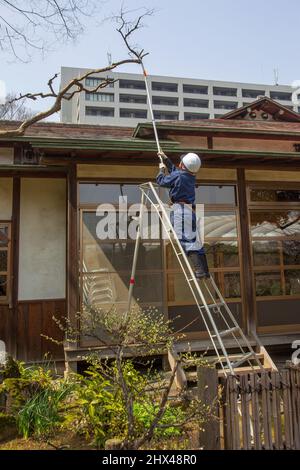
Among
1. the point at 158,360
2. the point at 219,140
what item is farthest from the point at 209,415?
the point at 219,140

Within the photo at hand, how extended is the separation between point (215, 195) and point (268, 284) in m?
2.15

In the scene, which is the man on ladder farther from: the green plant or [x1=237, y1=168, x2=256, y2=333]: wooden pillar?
the green plant

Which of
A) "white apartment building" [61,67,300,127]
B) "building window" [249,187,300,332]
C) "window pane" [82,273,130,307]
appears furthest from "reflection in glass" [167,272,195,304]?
"white apartment building" [61,67,300,127]

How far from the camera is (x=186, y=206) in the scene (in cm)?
514

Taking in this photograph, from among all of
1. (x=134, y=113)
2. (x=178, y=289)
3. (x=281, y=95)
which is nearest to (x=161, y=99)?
(x=134, y=113)

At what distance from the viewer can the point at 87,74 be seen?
7352mm

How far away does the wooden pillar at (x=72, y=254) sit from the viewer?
19.4ft

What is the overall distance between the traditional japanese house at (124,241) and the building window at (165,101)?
59729 mm

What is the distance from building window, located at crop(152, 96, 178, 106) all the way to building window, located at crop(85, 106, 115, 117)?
322 inches

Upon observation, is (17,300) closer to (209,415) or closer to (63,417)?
(63,417)

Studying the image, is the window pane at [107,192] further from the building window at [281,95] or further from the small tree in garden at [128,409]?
the building window at [281,95]

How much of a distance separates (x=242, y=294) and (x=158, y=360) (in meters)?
1.96

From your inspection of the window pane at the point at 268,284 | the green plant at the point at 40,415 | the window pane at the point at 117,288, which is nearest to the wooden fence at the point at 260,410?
the green plant at the point at 40,415
